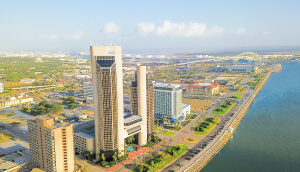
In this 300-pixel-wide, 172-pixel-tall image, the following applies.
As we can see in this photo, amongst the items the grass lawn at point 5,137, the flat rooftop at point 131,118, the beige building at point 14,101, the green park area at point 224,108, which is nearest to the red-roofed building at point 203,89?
the green park area at point 224,108

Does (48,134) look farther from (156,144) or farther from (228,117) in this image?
(228,117)

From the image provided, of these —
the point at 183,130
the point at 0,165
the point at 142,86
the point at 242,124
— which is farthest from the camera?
the point at 242,124

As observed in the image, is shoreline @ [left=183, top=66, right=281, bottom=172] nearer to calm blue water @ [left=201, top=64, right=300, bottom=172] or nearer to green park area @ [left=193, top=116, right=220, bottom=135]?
calm blue water @ [left=201, top=64, right=300, bottom=172]

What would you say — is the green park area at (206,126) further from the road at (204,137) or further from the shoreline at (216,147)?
the shoreline at (216,147)

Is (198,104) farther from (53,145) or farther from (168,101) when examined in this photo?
(53,145)

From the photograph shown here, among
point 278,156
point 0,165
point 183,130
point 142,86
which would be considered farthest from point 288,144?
point 0,165

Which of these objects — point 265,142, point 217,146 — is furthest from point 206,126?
point 265,142
